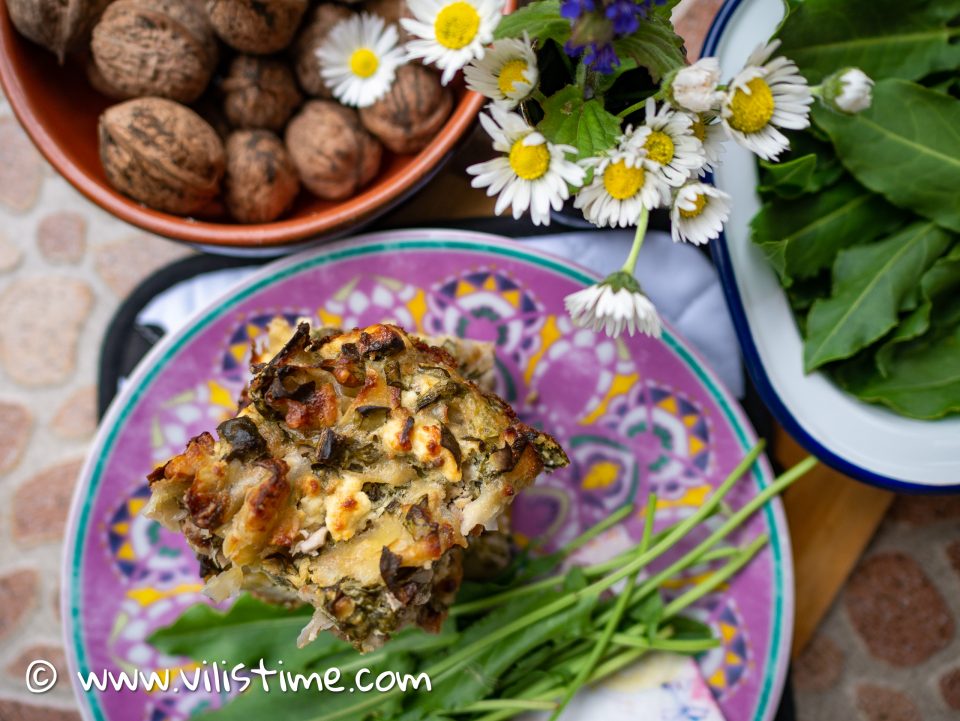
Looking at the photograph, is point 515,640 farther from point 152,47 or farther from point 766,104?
point 152,47

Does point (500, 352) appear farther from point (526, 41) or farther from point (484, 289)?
point (526, 41)

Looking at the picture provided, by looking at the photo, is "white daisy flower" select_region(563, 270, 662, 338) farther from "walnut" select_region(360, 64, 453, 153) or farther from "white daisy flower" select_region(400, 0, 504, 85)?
"walnut" select_region(360, 64, 453, 153)

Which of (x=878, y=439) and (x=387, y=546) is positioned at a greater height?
(x=387, y=546)

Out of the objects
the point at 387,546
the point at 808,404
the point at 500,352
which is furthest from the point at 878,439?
the point at 387,546

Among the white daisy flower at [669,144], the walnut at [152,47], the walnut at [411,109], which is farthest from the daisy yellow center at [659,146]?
the walnut at [152,47]

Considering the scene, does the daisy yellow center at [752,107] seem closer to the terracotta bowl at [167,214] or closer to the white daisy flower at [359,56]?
the terracotta bowl at [167,214]

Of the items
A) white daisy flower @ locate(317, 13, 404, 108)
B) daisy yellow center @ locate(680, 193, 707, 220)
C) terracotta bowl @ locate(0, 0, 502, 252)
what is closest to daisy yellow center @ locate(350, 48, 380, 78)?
white daisy flower @ locate(317, 13, 404, 108)

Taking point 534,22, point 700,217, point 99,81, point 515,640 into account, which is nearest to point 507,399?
point 515,640
